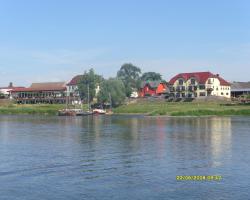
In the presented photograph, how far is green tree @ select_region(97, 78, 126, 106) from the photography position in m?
159

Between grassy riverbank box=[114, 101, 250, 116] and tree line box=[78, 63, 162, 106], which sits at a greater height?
tree line box=[78, 63, 162, 106]

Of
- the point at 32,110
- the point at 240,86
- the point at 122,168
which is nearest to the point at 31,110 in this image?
the point at 32,110

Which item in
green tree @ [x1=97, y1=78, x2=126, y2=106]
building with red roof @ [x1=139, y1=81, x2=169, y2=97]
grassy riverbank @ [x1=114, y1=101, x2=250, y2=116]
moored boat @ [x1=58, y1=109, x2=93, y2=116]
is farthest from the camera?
building with red roof @ [x1=139, y1=81, x2=169, y2=97]

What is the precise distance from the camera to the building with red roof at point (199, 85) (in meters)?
166

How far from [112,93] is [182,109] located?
105 feet

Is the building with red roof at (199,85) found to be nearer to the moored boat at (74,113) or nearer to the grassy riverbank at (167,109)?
the grassy riverbank at (167,109)

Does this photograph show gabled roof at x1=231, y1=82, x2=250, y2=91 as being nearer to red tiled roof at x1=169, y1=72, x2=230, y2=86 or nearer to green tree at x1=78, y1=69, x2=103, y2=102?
red tiled roof at x1=169, y1=72, x2=230, y2=86

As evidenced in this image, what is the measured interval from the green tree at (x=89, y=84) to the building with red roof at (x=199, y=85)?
27799mm

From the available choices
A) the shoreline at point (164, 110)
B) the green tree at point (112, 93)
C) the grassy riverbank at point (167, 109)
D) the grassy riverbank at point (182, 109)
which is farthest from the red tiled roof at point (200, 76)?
the green tree at point (112, 93)

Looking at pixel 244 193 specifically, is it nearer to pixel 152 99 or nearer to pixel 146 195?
pixel 146 195

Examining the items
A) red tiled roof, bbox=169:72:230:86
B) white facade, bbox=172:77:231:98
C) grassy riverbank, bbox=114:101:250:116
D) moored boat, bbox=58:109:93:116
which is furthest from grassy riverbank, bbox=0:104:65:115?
red tiled roof, bbox=169:72:230:86

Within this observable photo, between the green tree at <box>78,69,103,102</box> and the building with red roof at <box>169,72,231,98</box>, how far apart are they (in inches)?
1094

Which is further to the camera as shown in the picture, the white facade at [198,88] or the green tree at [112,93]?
the white facade at [198,88]

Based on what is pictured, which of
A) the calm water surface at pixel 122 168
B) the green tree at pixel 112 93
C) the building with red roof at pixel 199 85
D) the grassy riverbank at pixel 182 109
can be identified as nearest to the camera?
the calm water surface at pixel 122 168
